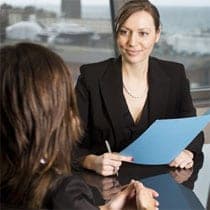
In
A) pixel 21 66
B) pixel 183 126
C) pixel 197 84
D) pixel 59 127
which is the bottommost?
pixel 197 84

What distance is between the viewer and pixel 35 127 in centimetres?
104

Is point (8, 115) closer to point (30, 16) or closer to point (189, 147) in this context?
point (189, 147)

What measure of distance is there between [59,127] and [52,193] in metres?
0.15

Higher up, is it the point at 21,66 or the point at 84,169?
the point at 21,66

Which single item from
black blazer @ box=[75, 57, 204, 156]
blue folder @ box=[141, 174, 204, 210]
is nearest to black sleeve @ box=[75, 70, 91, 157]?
black blazer @ box=[75, 57, 204, 156]

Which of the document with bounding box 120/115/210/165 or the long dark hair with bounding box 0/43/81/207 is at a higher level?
the long dark hair with bounding box 0/43/81/207

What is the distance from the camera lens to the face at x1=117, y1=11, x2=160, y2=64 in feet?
6.59

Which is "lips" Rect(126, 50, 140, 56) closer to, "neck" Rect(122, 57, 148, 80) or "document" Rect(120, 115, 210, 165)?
"neck" Rect(122, 57, 148, 80)

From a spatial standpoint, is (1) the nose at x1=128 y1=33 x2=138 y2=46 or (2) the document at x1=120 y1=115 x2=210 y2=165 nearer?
(2) the document at x1=120 y1=115 x2=210 y2=165

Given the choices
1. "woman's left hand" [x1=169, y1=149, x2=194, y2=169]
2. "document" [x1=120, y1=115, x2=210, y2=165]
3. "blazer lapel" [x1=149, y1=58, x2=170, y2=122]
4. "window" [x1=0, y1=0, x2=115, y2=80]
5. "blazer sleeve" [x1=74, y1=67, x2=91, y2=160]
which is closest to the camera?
"document" [x1=120, y1=115, x2=210, y2=165]

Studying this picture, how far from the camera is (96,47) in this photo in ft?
11.5

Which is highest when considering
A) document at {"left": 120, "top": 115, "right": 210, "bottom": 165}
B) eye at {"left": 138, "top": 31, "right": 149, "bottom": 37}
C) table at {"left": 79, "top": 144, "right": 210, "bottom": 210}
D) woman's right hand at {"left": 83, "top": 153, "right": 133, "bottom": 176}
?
eye at {"left": 138, "top": 31, "right": 149, "bottom": 37}

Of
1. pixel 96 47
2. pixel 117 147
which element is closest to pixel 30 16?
pixel 96 47

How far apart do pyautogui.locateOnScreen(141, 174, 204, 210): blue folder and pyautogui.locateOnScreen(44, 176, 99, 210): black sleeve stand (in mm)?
381
